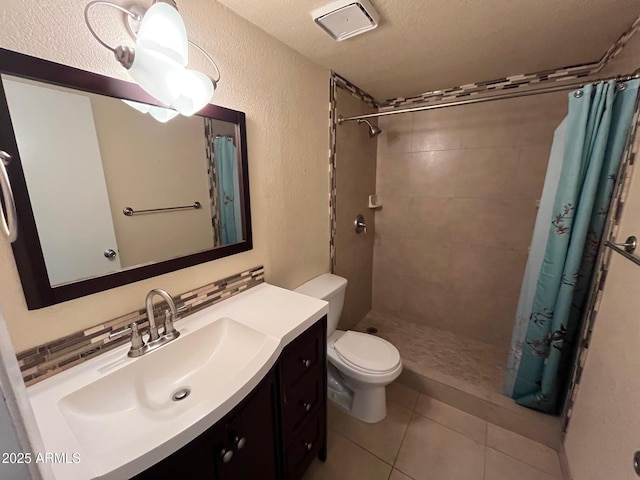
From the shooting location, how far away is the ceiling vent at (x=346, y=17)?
108 cm

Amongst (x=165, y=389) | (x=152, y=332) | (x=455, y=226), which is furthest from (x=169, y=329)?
(x=455, y=226)

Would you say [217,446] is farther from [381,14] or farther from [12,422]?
[381,14]

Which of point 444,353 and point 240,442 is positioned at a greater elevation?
point 240,442

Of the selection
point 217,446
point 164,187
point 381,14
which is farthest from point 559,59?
point 217,446

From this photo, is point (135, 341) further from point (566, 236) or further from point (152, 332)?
point (566, 236)

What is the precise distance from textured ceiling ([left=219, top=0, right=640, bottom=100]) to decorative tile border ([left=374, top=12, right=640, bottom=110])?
0.14 ft

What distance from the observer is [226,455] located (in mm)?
765

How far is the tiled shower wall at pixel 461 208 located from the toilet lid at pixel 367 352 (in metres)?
0.98

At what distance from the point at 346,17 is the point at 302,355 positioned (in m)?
1.43

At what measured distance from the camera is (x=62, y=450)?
581 millimetres

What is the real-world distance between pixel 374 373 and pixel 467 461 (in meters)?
0.63

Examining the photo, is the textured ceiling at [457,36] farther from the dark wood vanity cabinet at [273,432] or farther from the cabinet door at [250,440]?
the cabinet door at [250,440]

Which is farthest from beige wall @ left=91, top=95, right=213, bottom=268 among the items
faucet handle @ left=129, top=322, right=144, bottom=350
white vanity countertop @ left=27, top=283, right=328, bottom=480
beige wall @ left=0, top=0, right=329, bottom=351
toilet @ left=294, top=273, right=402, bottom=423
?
toilet @ left=294, top=273, right=402, bottom=423

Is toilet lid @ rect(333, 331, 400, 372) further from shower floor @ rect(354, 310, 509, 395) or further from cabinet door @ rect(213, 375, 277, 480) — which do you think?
cabinet door @ rect(213, 375, 277, 480)
